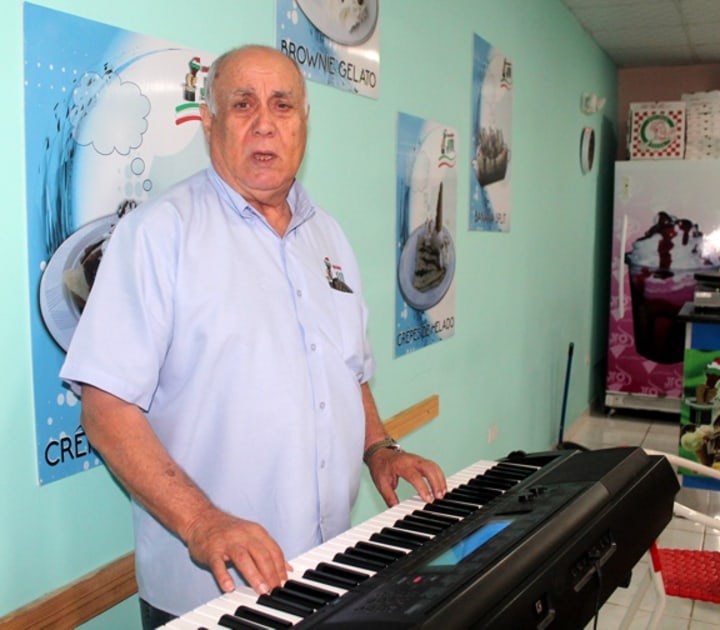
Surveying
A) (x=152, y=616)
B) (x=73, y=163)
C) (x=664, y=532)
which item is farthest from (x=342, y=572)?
(x=664, y=532)

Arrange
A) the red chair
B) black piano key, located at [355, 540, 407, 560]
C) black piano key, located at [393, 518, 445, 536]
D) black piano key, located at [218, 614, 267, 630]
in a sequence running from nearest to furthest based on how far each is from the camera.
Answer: black piano key, located at [218, 614, 267, 630] → black piano key, located at [355, 540, 407, 560] → black piano key, located at [393, 518, 445, 536] → the red chair

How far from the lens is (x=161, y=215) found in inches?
49.7

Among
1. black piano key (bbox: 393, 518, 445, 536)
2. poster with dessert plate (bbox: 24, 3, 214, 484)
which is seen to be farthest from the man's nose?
black piano key (bbox: 393, 518, 445, 536)

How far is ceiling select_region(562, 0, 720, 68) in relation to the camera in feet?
15.2

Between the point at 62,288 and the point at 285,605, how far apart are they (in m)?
0.73

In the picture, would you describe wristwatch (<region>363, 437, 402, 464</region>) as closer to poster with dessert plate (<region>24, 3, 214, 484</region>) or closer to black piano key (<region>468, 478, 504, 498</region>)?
black piano key (<region>468, 478, 504, 498</region>)

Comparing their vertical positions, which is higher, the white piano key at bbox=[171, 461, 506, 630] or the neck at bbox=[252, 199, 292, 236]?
the neck at bbox=[252, 199, 292, 236]

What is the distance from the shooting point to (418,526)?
1.24 metres

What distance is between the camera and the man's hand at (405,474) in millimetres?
1425

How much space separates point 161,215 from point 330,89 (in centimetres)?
104

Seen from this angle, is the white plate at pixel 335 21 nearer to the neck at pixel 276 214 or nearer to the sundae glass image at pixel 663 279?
the neck at pixel 276 214

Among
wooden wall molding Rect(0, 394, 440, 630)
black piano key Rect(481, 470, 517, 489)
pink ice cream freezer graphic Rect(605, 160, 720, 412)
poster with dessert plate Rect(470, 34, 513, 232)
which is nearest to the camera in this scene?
wooden wall molding Rect(0, 394, 440, 630)

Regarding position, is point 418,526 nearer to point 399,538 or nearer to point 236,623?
point 399,538

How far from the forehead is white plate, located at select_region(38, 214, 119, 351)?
0.35 meters
